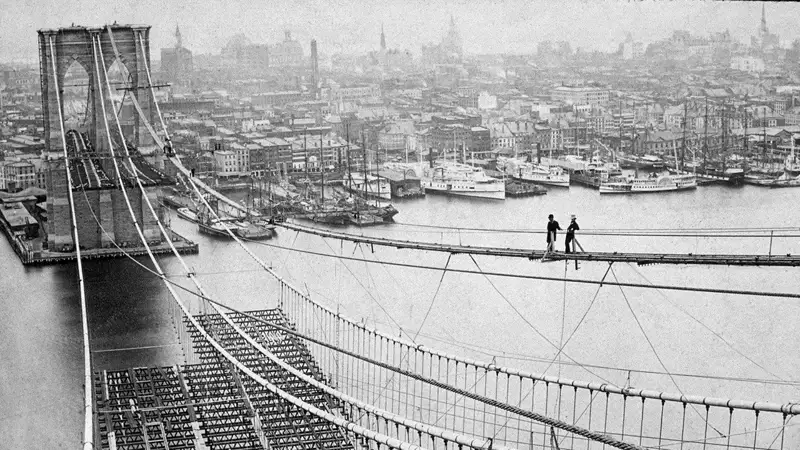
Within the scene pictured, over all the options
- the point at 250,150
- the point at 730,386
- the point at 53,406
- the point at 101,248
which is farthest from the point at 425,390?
the point at 250,150

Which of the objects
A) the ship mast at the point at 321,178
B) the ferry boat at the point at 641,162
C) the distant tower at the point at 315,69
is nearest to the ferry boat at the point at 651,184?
the ferry boat at the point at 641,162

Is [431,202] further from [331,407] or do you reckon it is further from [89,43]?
[331,407]

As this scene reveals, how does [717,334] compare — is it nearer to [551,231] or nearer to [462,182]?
[551,231]

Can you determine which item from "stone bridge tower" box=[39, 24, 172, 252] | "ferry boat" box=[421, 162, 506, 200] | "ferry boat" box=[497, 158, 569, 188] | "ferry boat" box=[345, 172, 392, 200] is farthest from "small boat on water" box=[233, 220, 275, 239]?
"ferry boat" box=[497, 158, 569, 188]

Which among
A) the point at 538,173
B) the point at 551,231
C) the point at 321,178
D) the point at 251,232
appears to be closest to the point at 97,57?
the point at 251,232

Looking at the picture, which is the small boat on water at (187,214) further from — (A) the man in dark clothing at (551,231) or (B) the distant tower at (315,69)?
(A) the man in dark clothing at (551,231)
